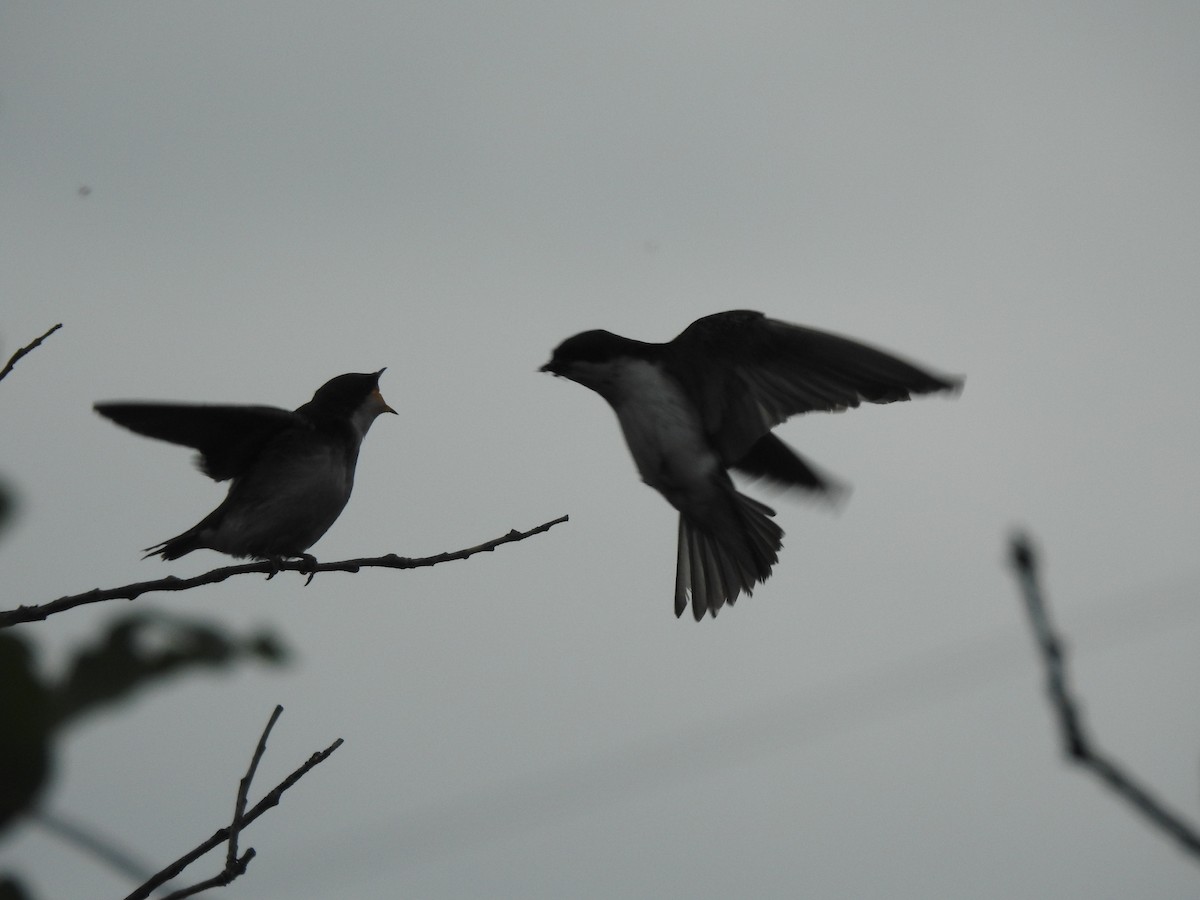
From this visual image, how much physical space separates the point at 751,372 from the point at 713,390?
0.20 metres

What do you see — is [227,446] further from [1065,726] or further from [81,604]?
[1065,726]

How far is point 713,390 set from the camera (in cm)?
619

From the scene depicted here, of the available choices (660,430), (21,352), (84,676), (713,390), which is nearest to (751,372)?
(713,390)

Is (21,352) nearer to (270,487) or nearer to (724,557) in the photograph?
(270,487)

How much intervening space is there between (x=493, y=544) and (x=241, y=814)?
1772mm

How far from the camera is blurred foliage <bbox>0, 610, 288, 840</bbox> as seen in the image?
61.9 inches

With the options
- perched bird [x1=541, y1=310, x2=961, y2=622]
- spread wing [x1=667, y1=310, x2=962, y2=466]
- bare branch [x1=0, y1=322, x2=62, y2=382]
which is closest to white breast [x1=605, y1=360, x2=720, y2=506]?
perched bird [x1=541, y1=310, x2=961, y2=622]

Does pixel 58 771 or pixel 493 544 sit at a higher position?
pixel 493 544

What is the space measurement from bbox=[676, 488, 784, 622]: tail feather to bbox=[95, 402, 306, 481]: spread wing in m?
2.10

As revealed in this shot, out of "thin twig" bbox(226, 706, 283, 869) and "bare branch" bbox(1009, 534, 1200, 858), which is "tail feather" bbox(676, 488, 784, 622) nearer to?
"thin twig" bbox(226, 706, 283, 869)

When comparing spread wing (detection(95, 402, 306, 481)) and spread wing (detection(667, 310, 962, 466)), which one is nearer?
spread wing (detection(95, 402, 306, 481))

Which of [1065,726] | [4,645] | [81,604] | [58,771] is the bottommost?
[1065,726]

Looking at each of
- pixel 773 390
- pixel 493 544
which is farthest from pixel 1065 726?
pixel 773 390

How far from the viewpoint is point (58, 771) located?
5.32 feet
